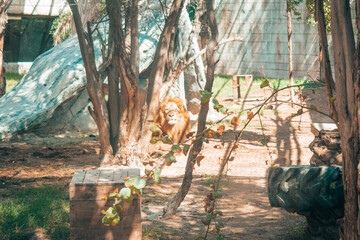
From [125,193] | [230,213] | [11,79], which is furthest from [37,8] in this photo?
[125,193]

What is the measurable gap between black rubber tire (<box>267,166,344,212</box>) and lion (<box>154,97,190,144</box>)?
5.13 meters

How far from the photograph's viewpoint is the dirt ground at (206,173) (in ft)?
15.0

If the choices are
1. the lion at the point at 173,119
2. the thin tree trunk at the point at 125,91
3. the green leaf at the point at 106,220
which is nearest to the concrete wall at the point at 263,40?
the lion at the point at 173,119

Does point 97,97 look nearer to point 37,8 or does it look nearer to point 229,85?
point 229,85

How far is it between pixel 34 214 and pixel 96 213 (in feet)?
4.27

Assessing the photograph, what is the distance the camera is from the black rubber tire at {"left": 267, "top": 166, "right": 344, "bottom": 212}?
3.24 metres

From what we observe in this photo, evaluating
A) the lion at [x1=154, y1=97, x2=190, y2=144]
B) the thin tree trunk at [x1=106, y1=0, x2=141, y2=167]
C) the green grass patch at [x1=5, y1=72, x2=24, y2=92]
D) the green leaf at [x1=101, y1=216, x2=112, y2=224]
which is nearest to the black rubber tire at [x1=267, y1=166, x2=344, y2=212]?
the green leaf at [x1=101, y1=216, x2=112, y2=224]

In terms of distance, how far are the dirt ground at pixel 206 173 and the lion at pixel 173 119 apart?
0.34 m

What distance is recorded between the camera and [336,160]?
18.1ft

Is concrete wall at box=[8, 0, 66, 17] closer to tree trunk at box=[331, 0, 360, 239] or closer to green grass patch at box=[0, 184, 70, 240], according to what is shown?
green grass patch at box=[0, 184, 70, 240]

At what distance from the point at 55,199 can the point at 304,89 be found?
1000 centimetres

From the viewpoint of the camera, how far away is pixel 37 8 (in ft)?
56.3

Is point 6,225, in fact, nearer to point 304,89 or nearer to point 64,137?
point 64,137

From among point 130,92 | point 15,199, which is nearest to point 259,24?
point 130,92
